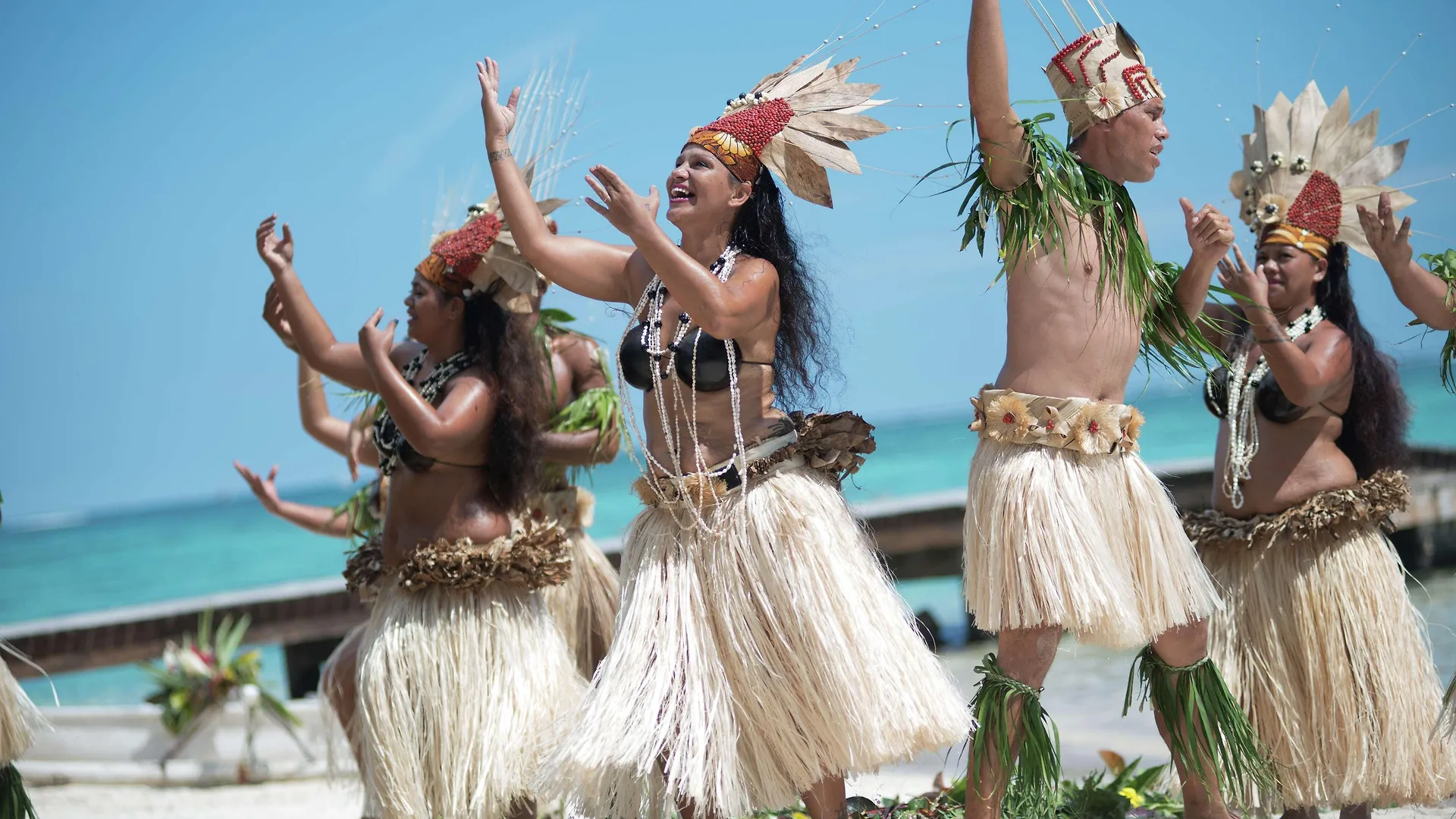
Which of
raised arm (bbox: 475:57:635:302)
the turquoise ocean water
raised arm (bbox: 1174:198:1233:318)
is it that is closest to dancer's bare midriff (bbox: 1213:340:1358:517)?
raised arm (bbox: 1174:198:1233:318)

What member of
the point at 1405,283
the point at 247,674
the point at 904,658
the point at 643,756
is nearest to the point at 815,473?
the point at 904,658

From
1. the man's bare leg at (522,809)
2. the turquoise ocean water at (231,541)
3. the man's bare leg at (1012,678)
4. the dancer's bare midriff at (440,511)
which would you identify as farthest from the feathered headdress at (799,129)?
the turquoise ocean water at (231,541)

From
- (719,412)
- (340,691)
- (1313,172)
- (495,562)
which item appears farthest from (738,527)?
(1313,172)

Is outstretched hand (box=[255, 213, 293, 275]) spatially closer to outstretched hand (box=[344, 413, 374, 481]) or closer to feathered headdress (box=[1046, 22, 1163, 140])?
outstretched hand (box=[344, 413, 374, 481])

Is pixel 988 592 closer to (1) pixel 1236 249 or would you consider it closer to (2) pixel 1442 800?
(1) pixel 1236 249

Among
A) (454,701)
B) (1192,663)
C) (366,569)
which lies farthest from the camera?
(366,569)

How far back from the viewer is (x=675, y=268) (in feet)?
7.88

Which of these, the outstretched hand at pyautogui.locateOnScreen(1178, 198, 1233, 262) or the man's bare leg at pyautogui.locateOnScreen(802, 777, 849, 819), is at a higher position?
the outstretched hand at pyautogui.locateOnScreen(1178, 198, 1233, 262)

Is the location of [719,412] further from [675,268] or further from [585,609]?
[585,609]

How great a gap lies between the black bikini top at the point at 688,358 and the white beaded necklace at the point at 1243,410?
1.40m

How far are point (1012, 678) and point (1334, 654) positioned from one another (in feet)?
3.31

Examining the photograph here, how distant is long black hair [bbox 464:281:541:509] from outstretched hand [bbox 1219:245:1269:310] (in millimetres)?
1708

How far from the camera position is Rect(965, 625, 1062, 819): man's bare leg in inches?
100.0

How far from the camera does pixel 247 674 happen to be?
16.1ft
